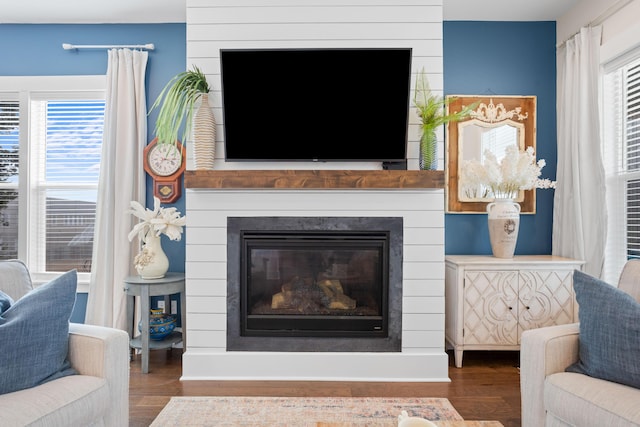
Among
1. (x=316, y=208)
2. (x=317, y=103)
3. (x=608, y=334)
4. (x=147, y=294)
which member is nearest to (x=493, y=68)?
(x=317, y=103)

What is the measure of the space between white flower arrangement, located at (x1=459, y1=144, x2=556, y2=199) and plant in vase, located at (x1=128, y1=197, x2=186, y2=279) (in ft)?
7.20

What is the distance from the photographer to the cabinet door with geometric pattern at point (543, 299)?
9.44 ft

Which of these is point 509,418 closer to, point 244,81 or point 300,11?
point 244,81

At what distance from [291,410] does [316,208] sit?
123cm

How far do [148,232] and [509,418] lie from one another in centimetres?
266

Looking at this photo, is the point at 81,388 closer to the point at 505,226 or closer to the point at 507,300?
the point at 507,300

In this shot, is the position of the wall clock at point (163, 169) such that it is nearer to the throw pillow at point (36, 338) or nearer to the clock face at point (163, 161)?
the clock face at point (163, 161)

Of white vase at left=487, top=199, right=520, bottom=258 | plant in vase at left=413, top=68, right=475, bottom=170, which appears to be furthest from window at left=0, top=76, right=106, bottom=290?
white vase at left=487, top=199, right=520, bottom=258

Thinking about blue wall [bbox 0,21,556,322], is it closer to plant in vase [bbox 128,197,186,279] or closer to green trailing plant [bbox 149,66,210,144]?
plant in vase [bbox 128,197,186,279]

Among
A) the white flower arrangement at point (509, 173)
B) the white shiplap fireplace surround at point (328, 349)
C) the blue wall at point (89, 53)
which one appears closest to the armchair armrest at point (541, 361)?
the white shiplap fireplace surround at point (328, 349)

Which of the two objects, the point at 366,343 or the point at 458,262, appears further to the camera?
the point at 458,262

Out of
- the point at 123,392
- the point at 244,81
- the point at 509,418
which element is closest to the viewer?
the point at 123,392

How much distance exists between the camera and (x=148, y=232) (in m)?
3.09

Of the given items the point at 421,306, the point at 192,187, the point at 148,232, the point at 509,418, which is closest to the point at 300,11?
the point at 192,187
